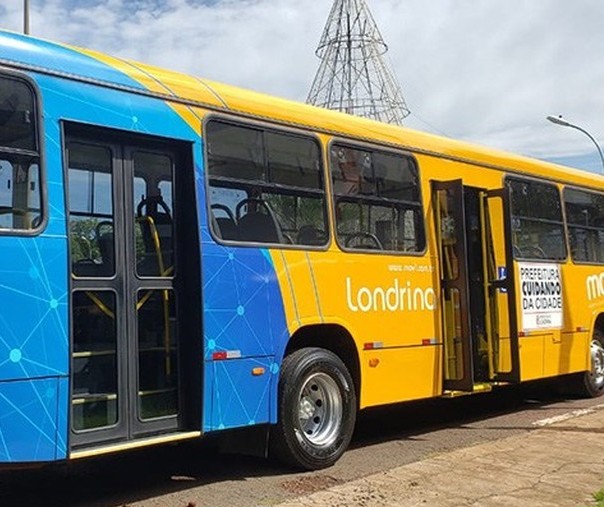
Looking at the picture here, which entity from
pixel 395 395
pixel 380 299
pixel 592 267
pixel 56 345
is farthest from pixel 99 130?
pixel 592 267

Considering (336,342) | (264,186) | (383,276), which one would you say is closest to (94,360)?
(264,186)

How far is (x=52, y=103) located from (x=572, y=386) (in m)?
8.83

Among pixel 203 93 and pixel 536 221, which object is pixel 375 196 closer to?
pixel 203 93

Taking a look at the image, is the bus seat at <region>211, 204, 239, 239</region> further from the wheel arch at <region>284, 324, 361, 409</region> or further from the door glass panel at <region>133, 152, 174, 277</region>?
the wheel arch at <region>284, 324, 361, 409</region>

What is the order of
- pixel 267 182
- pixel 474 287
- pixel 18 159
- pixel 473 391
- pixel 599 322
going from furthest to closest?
1. pixel 599 322
2. pixel 474 287
3. pixel 473 391
4. pixel 267 182
5. pixel 18 159

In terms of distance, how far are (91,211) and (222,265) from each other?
1153 mm

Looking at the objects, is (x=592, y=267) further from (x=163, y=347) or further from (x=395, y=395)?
(x=163, y=347)

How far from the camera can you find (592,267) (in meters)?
11.7

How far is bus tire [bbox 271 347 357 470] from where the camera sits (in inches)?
272

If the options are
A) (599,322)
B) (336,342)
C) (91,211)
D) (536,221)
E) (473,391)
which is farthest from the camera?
(599,322)

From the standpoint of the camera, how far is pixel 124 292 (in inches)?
230

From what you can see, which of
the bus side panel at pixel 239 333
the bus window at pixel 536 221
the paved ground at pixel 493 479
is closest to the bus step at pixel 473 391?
the paved ground at pixel 493 479

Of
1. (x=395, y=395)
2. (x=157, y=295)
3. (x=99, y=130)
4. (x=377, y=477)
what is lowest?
(x=377, y=477)

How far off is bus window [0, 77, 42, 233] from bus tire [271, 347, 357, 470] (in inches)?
102
